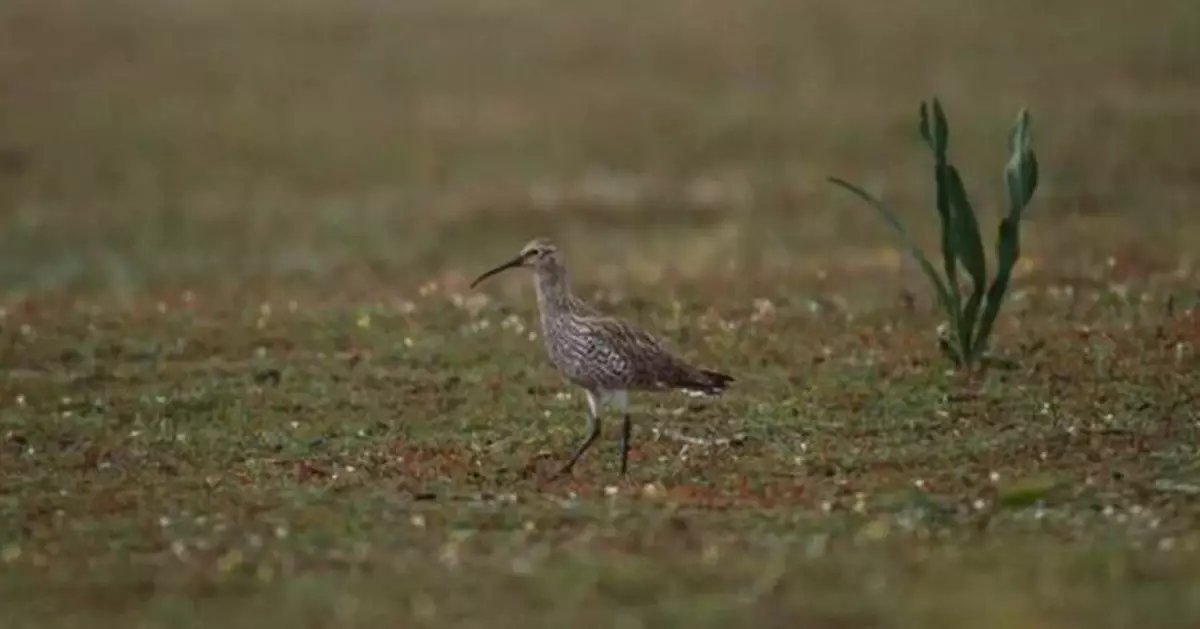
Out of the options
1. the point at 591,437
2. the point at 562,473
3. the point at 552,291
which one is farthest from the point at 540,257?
the point at 562,473

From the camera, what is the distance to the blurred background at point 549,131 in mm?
27969

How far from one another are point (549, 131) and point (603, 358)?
2044 cm

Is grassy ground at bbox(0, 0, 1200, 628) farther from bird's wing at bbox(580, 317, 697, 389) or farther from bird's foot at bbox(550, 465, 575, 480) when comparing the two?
bird's wing at bbox(580, 317, 697, 389)

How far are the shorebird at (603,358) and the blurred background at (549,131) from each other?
355 inches

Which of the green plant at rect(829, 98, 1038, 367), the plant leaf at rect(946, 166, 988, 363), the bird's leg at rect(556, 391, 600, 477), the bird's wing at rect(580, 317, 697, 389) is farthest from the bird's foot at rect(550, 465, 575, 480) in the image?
the plant leaf at rect(946, 166, 988, 363)

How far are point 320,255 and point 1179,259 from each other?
8645 mm

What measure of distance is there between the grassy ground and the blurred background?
0.10 m

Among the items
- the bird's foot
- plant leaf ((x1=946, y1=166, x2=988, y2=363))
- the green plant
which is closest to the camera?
the bird's foot

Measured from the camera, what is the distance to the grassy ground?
1259 cm

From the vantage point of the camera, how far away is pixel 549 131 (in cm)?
3594

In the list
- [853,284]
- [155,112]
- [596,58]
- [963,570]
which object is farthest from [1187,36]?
[963,570]

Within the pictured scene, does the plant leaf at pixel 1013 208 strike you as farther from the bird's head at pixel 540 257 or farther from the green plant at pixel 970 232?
the bird's head at pixel 540 257

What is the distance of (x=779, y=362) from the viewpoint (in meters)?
19.5

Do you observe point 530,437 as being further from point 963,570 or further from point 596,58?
point 596,58
